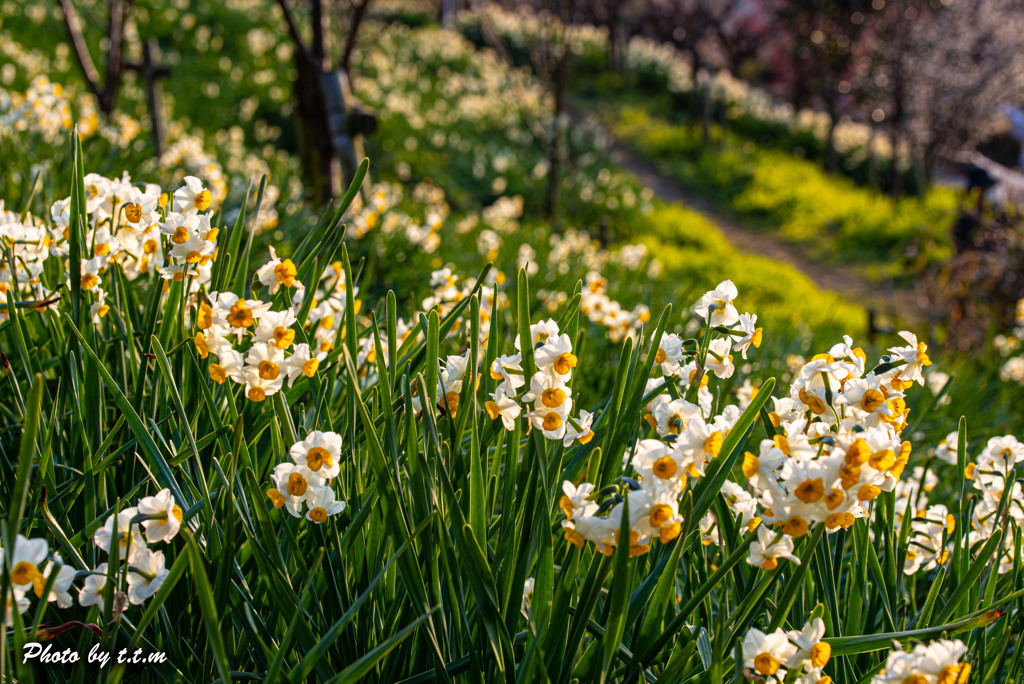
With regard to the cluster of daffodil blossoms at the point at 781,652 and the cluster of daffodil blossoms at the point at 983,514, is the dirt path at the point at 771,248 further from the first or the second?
the cluster of daffodil blossoms at the point at 781,652

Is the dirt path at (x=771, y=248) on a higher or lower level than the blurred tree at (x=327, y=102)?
lower

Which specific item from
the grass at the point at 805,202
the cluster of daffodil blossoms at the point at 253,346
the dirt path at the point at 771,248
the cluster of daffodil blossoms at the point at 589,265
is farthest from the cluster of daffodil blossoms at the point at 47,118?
the dirt path at the point at 771,248

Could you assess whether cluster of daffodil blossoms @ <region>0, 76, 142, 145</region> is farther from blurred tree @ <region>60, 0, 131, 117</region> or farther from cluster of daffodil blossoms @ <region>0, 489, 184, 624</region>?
A: cluster of daffodil blossoms @ <region>0, 489, 184, 624</region>

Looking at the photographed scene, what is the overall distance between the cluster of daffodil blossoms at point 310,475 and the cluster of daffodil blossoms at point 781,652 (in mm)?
593

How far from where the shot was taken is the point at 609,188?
8.88 metres

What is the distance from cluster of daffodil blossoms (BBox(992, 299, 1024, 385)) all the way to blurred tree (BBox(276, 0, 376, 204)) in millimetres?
3814

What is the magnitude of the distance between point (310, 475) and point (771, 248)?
9811mm

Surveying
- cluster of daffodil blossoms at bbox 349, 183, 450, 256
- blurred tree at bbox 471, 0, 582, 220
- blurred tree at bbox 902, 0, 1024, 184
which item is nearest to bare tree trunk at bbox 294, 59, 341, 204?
cluster of daffodil blossoms at bbox 349, 183, 450, 256

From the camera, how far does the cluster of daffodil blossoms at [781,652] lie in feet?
3.01

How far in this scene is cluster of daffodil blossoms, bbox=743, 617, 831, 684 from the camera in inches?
36.1

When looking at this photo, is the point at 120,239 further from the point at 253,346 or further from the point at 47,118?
the point at 47,118

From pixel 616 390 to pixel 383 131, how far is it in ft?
28.5

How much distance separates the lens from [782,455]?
90 cm

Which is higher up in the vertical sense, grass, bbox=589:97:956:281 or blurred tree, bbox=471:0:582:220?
blurred tree, bbox=471:0:582:220
